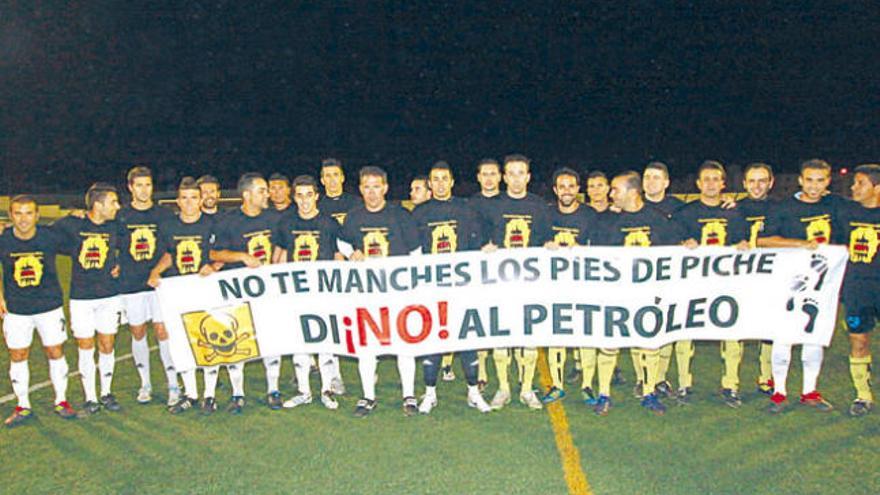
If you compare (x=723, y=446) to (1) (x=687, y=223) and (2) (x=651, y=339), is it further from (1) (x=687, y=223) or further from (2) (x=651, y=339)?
(1) (x=687, y=223)

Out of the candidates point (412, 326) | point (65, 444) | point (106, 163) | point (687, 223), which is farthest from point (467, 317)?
point (106, 163)

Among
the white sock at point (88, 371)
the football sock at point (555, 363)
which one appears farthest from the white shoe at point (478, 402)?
the white sock at point (88, 371)

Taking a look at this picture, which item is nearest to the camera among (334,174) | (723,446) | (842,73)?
(723,446)

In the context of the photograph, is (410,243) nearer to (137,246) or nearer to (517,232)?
(517,232)

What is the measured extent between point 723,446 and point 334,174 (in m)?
4.41

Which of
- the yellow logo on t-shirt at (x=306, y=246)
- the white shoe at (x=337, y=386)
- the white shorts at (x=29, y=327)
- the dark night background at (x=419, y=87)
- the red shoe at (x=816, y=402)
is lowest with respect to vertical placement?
the red shoe at (x=816, y=402)

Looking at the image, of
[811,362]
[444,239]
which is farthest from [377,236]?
[811,362]

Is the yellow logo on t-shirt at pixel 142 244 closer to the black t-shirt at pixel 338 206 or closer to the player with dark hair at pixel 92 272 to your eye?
the player with dark hair at pixel 92 272

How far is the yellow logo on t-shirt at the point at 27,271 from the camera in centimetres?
620

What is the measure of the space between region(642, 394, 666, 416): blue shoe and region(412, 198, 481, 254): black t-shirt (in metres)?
1.98

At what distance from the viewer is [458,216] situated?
647 cm

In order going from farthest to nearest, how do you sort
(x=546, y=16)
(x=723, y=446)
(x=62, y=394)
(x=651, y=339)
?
(x=546, y=16) < (x=62, y=394) < (x=651, y=339) < (x=723, y=446)

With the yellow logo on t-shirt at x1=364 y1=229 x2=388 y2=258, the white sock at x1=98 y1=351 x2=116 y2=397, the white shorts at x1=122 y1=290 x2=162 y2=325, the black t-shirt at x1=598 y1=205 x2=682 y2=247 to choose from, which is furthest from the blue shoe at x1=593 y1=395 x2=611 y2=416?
the white sock at x1=98 y1=351 x2=116 y2=397

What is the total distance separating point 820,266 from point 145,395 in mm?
5990
